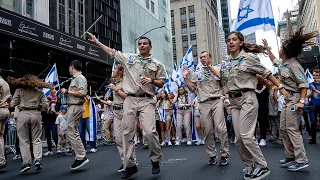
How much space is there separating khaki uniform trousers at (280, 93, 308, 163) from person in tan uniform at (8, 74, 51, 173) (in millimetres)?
4553

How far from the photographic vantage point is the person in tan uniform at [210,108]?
554 centimetres

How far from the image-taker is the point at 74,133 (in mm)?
5672

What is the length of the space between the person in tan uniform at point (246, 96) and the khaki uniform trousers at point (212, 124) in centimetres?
124

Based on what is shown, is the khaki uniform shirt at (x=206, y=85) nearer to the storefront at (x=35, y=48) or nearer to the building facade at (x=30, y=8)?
the storefront at (x=35, y=48)

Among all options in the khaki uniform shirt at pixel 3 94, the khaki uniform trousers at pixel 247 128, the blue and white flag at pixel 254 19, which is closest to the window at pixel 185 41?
the blue and white flag at pixel 254 19

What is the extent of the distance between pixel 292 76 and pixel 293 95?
30 centimetres

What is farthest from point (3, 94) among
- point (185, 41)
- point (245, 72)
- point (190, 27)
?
point (190, 27)

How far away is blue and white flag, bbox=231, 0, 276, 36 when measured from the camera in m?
7.33

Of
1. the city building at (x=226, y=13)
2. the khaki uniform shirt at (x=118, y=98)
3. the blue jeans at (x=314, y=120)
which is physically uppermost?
the city building at (x=226, y=13)

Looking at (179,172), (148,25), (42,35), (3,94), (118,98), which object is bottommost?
(179,172)

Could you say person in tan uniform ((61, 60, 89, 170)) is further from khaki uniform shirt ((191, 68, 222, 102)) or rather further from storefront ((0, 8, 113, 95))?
storefront ((0, 8, 113, 95))

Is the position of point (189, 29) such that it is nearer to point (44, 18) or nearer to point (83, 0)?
point (83, 0)

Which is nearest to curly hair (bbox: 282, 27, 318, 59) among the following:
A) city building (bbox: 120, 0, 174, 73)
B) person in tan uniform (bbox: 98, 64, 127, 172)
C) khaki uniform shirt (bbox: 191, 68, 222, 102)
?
khaki uniform shirt (bbox: 191, 68, 222, 102)

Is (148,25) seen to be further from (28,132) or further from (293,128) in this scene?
(293,128)
